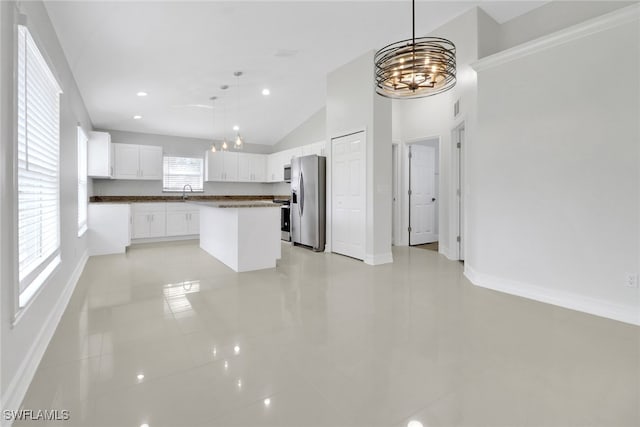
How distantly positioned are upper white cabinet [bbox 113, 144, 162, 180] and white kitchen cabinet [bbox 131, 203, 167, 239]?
0.67 m

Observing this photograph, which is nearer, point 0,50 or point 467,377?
point 0,50

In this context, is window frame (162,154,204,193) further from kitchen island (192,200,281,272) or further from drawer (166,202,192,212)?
kitchen island (192,200,281,272)

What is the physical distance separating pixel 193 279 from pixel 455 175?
13.3 feet

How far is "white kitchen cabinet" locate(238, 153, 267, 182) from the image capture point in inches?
316

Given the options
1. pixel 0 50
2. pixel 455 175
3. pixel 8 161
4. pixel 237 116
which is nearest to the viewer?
pixel 0 50

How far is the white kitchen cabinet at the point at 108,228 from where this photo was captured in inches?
217

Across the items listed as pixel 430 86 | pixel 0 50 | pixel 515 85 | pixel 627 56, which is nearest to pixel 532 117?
pixel 515 85

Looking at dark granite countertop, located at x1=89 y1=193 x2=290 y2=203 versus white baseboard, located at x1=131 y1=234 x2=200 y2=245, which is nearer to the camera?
dark granite countertop, located at x1=89 y1=193 x2=290 y2=203

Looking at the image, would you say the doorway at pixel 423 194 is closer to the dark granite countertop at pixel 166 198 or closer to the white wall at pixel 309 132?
the white wall at pixel 309 132

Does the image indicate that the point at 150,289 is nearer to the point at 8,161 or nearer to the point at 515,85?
the point at 8,161

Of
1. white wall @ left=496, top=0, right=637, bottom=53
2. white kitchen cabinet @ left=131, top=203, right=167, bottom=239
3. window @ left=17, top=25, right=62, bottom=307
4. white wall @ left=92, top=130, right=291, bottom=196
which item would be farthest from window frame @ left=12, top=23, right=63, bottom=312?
white wall @ left=92, top=130, right=291, bottom=196

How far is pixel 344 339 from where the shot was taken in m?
2.30
